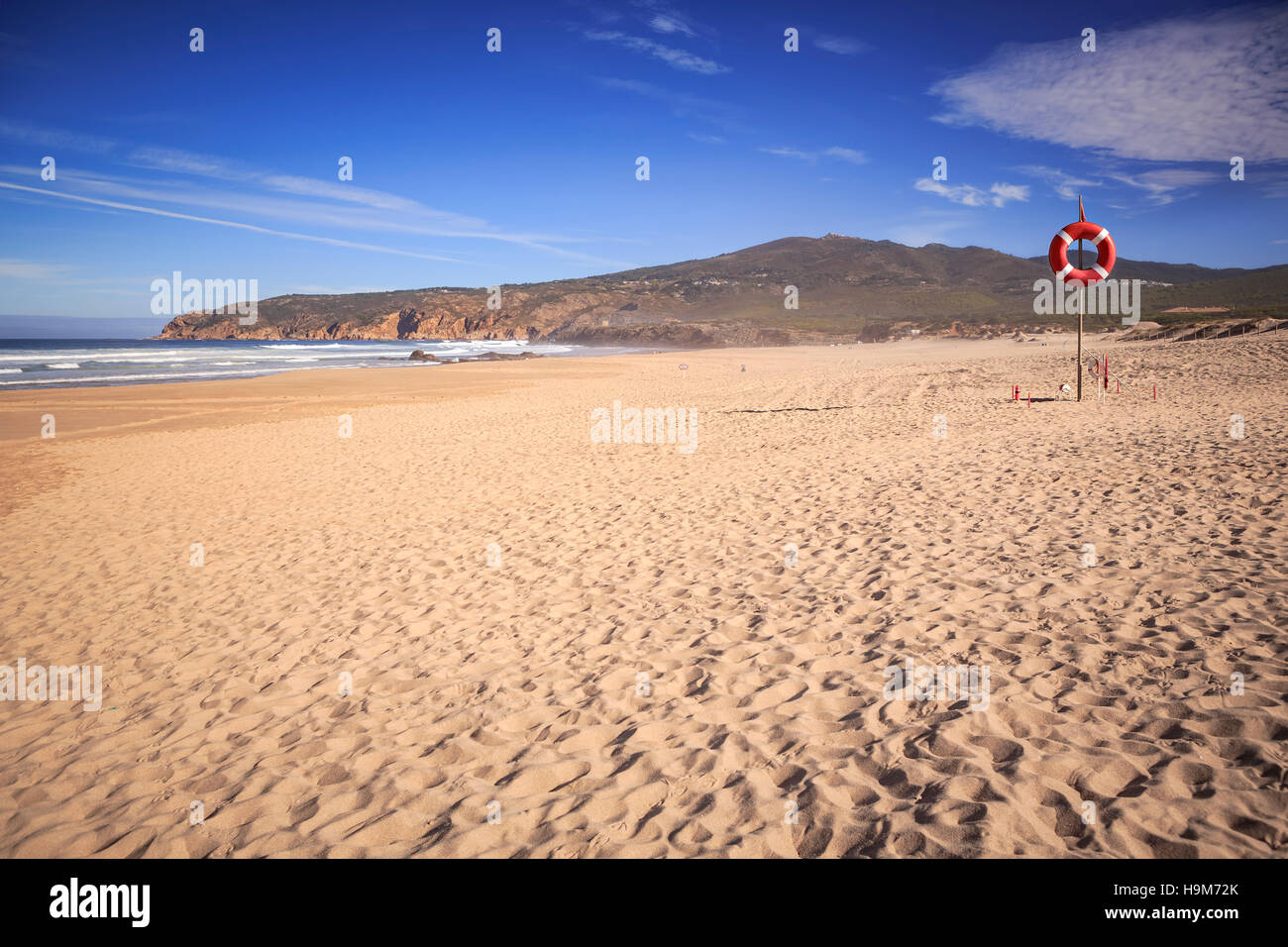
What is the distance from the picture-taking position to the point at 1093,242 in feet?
48.0

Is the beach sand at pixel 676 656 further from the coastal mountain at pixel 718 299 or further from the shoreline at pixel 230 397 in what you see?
the coastal mountain at pixel 718 299

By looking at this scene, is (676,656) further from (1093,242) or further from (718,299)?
(718,299)

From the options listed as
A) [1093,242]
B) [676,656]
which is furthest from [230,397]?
[1093,242]

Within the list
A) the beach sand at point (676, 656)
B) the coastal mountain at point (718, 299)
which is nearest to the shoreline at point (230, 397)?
the beach sand at point (676, 656)

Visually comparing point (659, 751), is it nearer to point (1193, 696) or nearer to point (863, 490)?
point (1193, 696)

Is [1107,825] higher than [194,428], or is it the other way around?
[194,428]

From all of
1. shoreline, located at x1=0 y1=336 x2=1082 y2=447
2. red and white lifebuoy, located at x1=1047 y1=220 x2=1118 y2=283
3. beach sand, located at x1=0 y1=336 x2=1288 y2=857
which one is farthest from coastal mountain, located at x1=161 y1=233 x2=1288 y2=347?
beach sand, located at x1=0 y1=336 x2=1288 y2=857

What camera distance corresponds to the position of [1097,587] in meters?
4.90

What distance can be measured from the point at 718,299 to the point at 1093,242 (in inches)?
4460

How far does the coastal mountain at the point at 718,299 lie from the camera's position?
334ft

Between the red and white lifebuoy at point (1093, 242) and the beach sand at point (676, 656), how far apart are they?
498 cm
